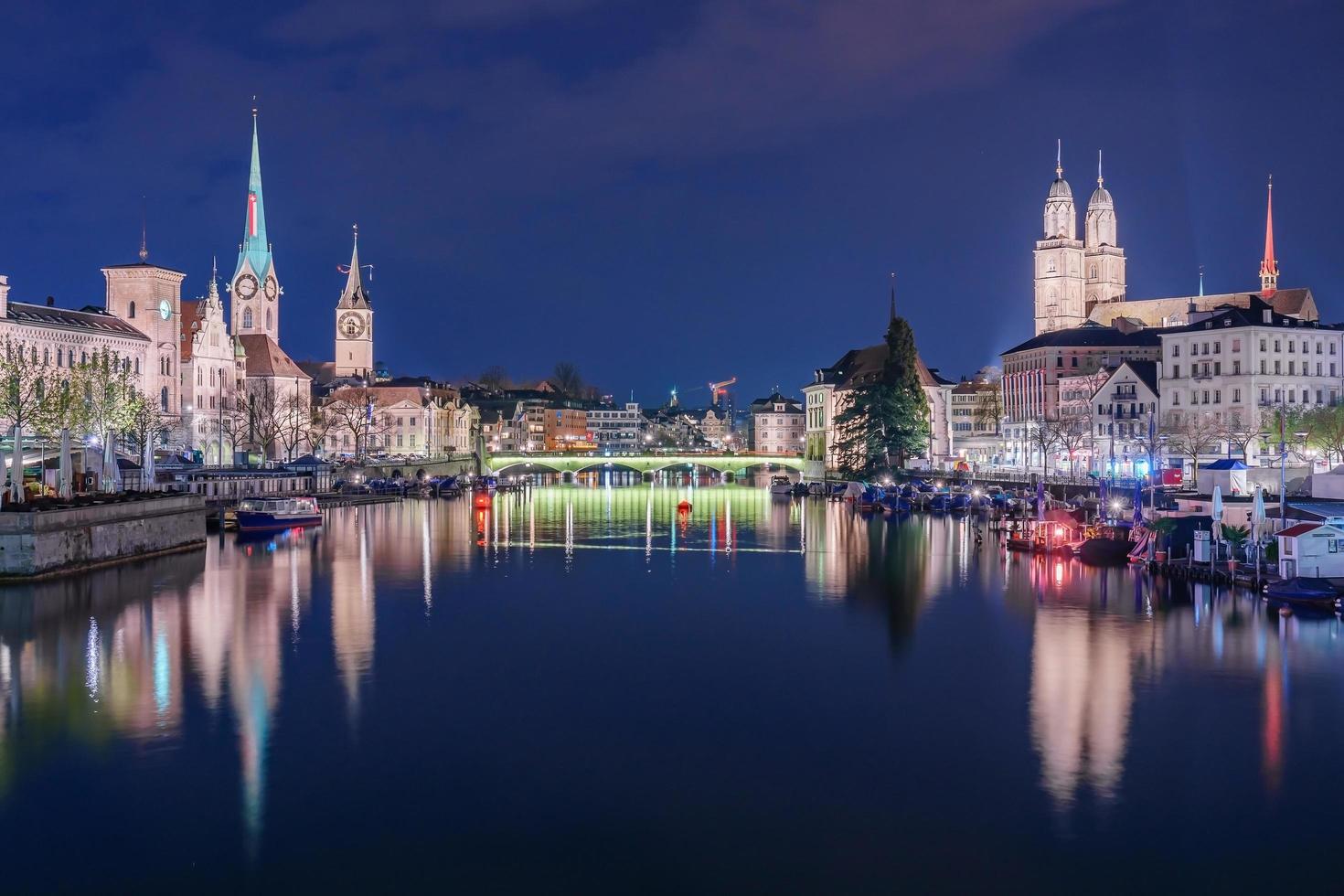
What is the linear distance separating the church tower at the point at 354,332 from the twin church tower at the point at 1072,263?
91.8m

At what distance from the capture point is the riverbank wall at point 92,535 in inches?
1517

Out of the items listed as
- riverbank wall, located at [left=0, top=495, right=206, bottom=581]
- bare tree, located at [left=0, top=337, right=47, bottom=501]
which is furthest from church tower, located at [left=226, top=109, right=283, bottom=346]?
riverbank wall, located at [left=0, top=495, right=206, bottom=581]

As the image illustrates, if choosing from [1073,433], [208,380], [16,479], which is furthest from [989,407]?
[16,479]

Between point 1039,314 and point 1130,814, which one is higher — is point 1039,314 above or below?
Result: above

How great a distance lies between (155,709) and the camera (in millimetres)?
24625

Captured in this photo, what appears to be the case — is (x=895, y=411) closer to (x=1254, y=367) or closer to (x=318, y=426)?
(x=1254, y=367)

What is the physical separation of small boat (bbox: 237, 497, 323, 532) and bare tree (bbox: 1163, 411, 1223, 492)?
5368cm

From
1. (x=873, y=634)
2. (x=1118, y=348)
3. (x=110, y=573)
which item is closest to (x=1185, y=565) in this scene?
(x=873, y=634)

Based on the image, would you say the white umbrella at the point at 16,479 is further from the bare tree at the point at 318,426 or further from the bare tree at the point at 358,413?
the bare tree at the point at 358,413

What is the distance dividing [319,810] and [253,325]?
13742 cm

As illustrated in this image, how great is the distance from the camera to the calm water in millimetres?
17406

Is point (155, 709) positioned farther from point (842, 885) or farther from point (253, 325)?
point (253, 325)

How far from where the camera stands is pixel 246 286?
484 feet

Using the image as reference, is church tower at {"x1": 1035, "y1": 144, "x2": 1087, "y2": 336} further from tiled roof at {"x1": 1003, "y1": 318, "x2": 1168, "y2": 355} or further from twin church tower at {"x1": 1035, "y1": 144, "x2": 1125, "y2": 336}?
tiled roof at {"x1": 1003, "y1": 318, "x2": 1168, "y2": 355}
